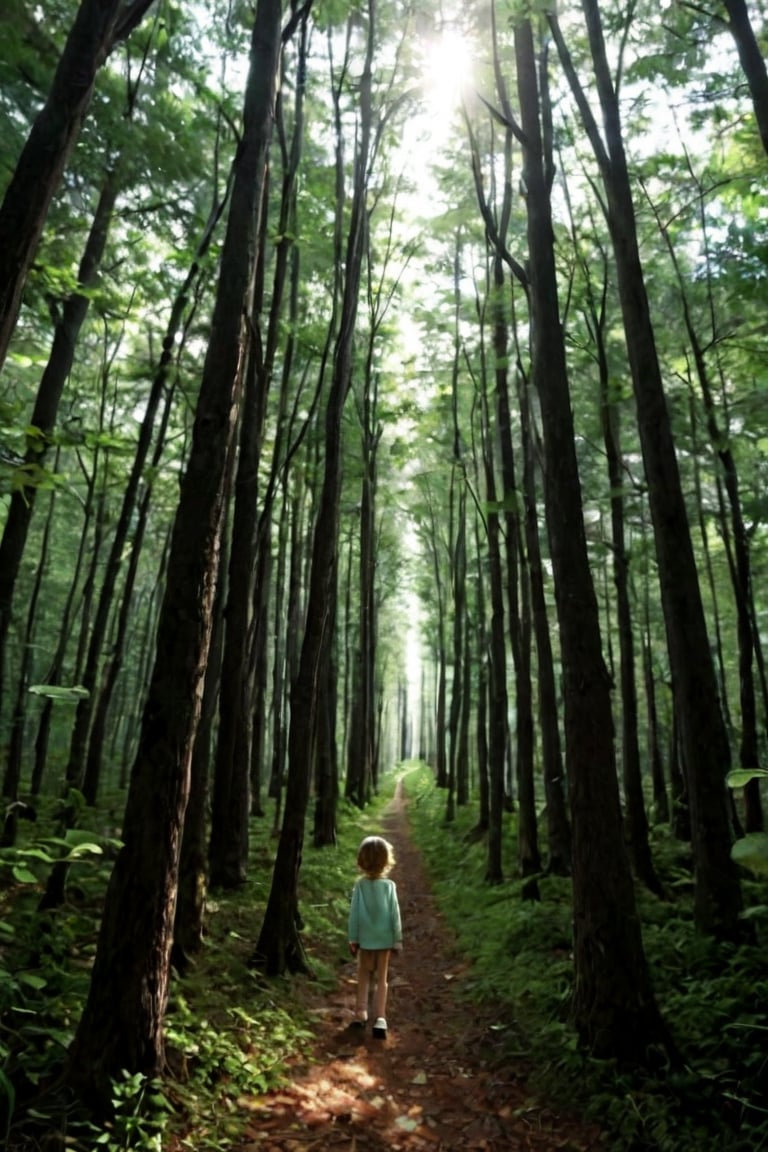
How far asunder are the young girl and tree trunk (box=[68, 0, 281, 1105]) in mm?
1990

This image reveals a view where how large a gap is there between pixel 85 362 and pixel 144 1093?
47.7ft

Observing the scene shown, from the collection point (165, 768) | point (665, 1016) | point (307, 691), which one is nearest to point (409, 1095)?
point (665, 1016)

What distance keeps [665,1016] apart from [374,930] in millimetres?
2186

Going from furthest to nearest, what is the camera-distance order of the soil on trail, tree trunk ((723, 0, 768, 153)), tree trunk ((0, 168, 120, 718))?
tree trunk ((0, 168, 120, 718)) → tree trunk ((723, 0, 768, 153)) → the soil on trail


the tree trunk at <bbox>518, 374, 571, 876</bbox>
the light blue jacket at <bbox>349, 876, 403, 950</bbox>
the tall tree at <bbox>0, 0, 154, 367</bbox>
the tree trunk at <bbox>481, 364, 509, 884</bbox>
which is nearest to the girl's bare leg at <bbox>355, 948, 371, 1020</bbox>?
the light blue jacket at <bbox>349, 876, 403, 950</bbox>

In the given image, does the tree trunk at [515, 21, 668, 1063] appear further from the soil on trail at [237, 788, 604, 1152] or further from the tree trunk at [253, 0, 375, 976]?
the tree trunk at [253, 0, 375, 976]

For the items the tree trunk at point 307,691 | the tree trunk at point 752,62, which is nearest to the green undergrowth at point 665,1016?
the tree trunk at point 307,691

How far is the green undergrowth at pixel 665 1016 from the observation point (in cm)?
364

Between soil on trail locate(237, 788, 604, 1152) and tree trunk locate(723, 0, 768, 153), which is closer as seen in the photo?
soil on trail locate(237, 788, 604, 1152)

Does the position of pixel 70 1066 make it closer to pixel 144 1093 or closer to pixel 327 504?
pixel 144 1093

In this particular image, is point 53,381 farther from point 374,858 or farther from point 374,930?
point 374,930

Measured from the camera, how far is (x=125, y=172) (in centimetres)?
851

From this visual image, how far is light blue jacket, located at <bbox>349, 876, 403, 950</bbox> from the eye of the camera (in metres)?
5.44

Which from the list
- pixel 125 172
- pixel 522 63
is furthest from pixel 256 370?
pixel 522 63
